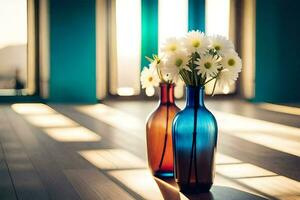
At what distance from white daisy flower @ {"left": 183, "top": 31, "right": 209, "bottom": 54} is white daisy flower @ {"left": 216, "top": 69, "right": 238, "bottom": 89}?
0.41 feet

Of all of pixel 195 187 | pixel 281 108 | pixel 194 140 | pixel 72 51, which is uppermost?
pixel 72 51

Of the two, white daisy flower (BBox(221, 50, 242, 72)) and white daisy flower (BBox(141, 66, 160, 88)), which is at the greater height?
white daisy flower (BBox(221, 50, 242, 72))

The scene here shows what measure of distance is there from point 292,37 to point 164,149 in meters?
6.00

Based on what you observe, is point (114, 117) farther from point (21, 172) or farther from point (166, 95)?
point (166, 95)

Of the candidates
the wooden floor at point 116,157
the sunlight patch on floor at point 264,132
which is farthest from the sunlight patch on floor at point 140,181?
the sunlight patch on floor at point 264,132

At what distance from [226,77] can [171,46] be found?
27 centimetres

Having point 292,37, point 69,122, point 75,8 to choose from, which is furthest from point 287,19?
point 69,122

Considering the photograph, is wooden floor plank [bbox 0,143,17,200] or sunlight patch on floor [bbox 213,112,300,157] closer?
wooden floor plank [bbox 0,143,17,200]

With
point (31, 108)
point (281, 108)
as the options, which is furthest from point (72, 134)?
point (281, 108)

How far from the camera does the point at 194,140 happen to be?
2.54 meters

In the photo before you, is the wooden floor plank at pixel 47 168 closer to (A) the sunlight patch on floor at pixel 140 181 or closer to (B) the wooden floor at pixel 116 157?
(B) the wooden floor at pixel 116 157

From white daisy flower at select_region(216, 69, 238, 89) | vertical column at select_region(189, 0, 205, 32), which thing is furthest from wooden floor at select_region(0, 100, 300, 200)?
vertical column at select_region(189, 0, 205, 32)

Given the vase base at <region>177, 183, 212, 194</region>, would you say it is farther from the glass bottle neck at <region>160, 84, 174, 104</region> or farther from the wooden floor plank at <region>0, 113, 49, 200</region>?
the wooden floor plank at <region>0, 113, 49, 200</region>

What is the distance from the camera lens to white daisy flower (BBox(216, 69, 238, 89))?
2531 millimetres
